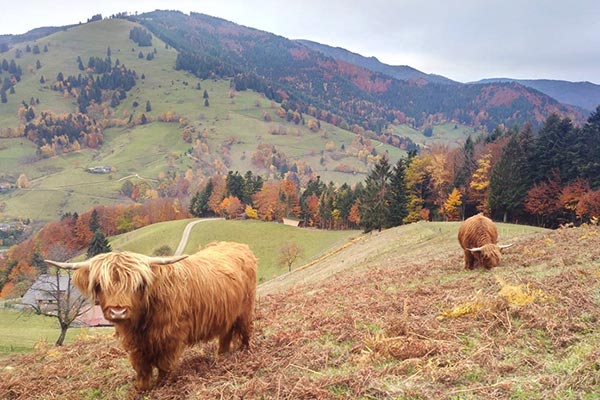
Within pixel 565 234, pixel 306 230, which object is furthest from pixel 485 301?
pixel 306 230

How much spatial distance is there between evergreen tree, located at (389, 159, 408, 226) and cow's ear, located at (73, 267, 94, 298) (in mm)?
61103

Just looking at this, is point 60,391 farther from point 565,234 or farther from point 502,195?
point 502,195

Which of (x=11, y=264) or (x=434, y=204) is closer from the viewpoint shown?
(x=434, y=204)

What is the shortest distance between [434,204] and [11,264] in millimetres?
91352

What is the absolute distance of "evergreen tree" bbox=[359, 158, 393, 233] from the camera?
64.7m

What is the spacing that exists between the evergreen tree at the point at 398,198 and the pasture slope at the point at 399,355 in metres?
52.5

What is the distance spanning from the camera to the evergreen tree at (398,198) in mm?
64812

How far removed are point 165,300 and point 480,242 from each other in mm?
14354

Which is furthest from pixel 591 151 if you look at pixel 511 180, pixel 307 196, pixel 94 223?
pixel 94 223

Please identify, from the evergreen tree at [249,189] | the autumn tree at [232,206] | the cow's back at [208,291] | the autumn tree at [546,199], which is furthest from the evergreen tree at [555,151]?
the autumn tree at [232,206]

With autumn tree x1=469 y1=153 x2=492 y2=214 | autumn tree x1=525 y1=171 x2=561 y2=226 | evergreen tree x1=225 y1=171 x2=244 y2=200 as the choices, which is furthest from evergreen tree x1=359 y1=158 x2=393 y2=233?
evergreen tree x1=225 y1=171 x2=244 y2=200

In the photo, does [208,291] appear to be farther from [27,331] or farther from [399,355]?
[27,331]

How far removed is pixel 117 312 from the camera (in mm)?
5969

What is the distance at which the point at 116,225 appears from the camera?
116 meters
